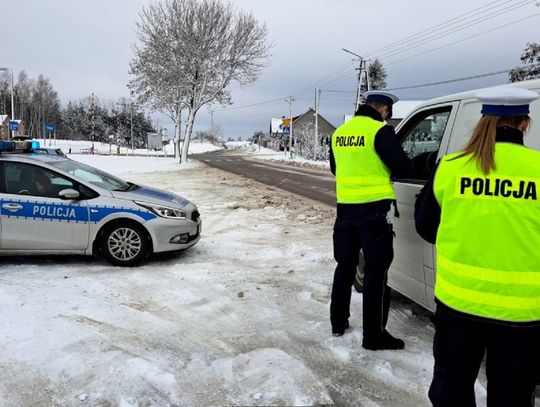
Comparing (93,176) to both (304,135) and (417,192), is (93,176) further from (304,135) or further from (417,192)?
(304,135)

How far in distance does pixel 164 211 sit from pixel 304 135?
52426mm

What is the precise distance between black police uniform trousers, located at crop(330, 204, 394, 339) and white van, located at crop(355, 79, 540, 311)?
264mm

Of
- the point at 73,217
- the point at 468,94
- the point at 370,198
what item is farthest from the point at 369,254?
the point at 73,217

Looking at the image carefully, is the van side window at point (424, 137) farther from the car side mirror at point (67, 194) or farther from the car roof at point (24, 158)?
the car roof at point (24, 158)

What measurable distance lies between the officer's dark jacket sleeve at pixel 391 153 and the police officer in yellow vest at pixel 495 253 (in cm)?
139

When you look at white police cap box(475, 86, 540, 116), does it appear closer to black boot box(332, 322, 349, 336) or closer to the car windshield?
black boot box(332, 322, 349, 336)

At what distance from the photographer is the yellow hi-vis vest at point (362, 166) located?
3.51 meters

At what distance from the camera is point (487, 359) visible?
1988 mm

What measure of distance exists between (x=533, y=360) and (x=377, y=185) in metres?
1.82

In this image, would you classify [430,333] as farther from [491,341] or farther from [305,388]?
[491,341]

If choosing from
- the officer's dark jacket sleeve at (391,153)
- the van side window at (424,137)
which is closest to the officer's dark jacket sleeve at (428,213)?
the officer's dark jacket sleeve at (391,153)

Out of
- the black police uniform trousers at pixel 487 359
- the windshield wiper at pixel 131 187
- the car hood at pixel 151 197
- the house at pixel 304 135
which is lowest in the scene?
the black police uniform trousers at pixel 487 359

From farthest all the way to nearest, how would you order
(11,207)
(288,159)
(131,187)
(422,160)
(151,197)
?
(288,159), (131,187), (151,197), (11,207), (422,160)

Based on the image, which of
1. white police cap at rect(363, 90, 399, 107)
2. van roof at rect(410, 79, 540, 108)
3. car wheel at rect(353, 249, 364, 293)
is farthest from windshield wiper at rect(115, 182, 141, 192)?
van roof at rect(410, 79, 540, 108)
